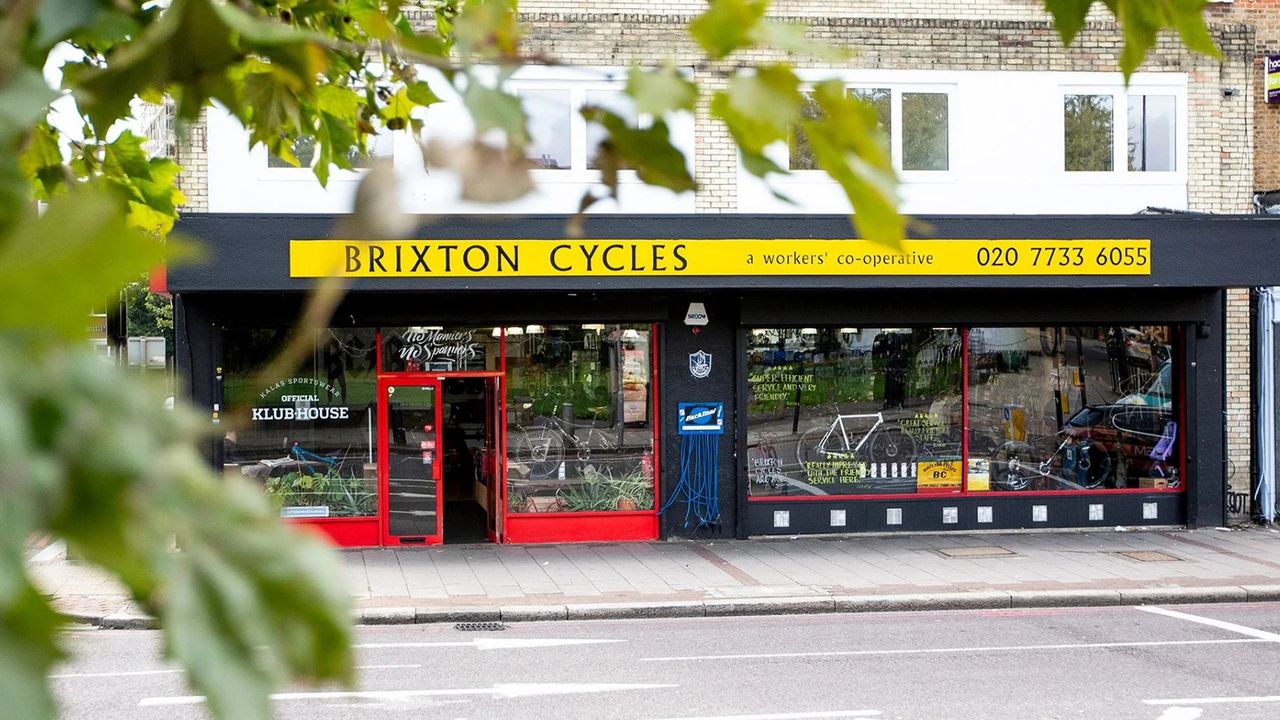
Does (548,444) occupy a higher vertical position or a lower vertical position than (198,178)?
lower

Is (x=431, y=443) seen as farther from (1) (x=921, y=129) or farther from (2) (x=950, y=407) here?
(1) (x=921, y=129)

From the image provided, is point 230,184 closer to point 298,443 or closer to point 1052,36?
point 298,443

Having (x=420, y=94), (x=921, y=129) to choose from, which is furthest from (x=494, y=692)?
(x=921, y=129)

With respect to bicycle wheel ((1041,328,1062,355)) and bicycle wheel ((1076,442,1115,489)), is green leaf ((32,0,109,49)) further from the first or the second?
bicycle wheel ((1076,442,1115,489))

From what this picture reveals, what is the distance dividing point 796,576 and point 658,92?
522 inches

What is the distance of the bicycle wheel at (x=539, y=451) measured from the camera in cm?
1622

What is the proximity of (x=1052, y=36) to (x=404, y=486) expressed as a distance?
→ 10910 millimetres

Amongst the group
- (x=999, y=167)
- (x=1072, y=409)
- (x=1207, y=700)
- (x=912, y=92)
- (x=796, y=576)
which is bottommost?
(x=796, y=576)

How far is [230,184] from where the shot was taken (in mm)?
15445

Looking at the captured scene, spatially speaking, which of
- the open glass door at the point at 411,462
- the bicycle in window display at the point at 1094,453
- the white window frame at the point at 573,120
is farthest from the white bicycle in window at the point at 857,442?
the open glass door at the point at 411,462

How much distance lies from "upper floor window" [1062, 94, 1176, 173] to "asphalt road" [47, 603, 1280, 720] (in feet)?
22.1

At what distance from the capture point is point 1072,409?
56.5 ft

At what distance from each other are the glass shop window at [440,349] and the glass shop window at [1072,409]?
21.9 feet

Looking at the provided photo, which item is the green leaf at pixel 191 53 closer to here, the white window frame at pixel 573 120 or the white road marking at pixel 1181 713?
the white road marking at pixel 1181 713
